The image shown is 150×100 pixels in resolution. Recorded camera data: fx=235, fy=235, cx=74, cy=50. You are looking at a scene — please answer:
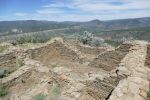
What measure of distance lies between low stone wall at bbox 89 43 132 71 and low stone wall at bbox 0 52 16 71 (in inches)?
201

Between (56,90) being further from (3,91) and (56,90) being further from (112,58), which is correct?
(112,58)

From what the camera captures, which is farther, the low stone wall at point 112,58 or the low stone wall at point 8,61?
the low stone wall at point 112,58

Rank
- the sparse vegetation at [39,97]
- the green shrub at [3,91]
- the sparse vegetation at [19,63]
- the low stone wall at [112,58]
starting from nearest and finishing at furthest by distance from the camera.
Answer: the sparse vegetation at [39,97]
the green shrub at [3,91]
the sparse vegetation at [19,63]
the low stone wall at [112,58]

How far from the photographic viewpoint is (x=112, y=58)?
557 inches

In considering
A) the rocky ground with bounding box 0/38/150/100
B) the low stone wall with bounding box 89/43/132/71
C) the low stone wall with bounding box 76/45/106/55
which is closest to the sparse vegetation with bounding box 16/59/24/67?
the rocky ground with bounding box 0/38/150/100

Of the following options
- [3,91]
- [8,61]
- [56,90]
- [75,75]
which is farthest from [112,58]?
[3,91]

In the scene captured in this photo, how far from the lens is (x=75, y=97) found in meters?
9.09

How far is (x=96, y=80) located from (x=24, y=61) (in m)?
5.98

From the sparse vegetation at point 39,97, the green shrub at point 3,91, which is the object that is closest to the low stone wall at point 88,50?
the green shrub at point 3,91

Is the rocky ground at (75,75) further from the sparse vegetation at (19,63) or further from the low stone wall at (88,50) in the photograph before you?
the low stone wall at (88,50)

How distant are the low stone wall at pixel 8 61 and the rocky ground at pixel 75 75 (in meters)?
0.05

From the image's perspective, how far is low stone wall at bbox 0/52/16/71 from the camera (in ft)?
44.0

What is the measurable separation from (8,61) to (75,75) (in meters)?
4.42

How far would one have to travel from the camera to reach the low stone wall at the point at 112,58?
44.9ft
